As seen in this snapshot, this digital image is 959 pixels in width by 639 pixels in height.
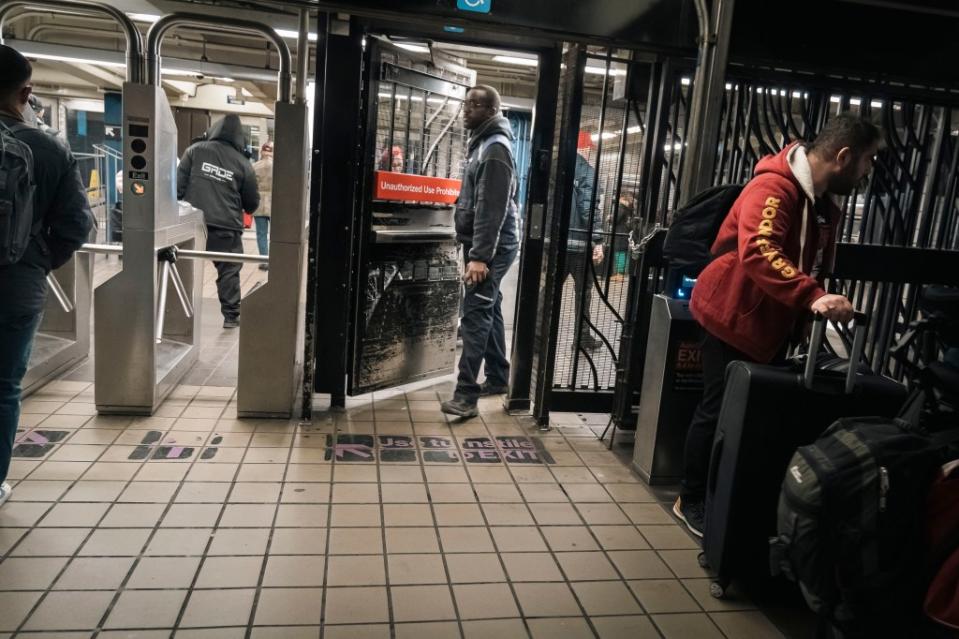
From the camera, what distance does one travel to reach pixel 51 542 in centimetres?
228

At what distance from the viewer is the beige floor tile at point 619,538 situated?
2557 millimetres

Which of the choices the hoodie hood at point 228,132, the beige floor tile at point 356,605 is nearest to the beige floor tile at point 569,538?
the beige floor tile at point 356,605

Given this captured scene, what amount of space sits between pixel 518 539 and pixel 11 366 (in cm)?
198

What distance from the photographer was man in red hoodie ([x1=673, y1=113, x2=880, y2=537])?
2.22m

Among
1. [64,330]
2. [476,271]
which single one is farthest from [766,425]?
[64,330]

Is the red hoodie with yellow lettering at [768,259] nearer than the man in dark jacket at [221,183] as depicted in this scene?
Yes

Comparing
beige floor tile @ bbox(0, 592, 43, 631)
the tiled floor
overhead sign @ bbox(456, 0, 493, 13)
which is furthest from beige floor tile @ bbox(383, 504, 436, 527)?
overhead sign @ bbox(456, 0, 493, 13)

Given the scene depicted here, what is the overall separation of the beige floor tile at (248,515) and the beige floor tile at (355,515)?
9.6 inches

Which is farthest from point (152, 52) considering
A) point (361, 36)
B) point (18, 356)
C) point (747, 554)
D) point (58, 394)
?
point (747, 554)

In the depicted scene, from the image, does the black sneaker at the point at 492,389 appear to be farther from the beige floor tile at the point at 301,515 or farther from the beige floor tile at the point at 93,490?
the beige floor tile at the point at 93,490

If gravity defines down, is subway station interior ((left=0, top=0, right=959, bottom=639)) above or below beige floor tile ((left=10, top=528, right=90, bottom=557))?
above

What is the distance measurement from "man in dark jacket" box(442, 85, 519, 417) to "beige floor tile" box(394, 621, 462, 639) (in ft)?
5.92

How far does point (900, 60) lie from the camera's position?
3.45 metres

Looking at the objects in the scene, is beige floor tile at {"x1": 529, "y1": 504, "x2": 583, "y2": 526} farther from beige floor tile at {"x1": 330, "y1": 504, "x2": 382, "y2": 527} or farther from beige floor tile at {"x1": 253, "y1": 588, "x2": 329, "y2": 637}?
beige floor tile at {"x1": 253, "y1": 588, "x2": 329, "y2": 637}
